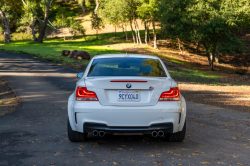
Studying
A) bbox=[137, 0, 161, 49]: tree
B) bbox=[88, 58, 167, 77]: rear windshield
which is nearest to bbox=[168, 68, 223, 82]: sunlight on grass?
bbox=[137, 0, 161, 49]: tree

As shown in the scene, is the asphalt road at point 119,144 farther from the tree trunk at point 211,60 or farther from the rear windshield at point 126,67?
the tree trunk at point 211,60

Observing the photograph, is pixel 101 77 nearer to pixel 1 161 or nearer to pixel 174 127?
pixel 174 127

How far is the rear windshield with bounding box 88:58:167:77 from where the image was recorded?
213 inches

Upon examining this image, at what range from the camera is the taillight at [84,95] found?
16.1 ft

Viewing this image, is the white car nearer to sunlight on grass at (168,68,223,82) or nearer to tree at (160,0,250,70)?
sunlight on grass at (168,68,223,82)

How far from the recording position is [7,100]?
36.4 ft

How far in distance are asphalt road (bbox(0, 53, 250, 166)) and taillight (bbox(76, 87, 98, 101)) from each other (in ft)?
3.01

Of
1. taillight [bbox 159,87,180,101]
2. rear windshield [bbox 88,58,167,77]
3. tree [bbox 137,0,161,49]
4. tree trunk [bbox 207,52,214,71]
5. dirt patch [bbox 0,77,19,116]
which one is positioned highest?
tree [bbox 137,0,161,49]

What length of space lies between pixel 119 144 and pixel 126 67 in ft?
4.89

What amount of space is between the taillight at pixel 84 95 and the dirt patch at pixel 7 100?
4.67 m

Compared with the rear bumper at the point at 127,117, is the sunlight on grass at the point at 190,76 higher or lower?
lower

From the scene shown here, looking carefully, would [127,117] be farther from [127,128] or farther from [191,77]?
[191,77]

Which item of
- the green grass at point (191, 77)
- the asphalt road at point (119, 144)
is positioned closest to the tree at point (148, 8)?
the green grass at point (191, 77)

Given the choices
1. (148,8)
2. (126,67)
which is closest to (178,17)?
(148,8)
